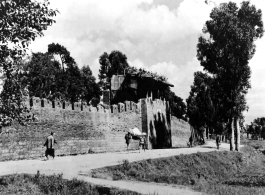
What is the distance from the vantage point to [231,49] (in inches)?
1077

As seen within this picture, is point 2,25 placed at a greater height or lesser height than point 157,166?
greater

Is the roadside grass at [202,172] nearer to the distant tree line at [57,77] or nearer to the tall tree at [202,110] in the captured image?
the tall tree at [202,110]

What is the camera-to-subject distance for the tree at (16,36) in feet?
25.9

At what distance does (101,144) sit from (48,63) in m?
23.2

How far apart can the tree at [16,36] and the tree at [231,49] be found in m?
21.6

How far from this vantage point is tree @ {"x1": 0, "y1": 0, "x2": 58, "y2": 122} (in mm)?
7891

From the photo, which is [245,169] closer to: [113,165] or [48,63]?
[113,165]

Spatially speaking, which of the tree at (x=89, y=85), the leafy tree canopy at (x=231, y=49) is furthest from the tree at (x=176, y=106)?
the leafy tree canopy at (x=231, y=49)

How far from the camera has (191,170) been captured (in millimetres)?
19422

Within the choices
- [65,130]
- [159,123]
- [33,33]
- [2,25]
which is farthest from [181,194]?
[159,123]

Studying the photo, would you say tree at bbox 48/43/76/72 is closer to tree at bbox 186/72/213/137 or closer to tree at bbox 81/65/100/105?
tree at bbox 81/65/100/105

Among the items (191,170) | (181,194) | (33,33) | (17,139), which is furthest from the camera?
(191,170)

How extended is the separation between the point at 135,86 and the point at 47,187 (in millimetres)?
31639

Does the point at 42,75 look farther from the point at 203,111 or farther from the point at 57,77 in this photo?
A: the point at 203,111
